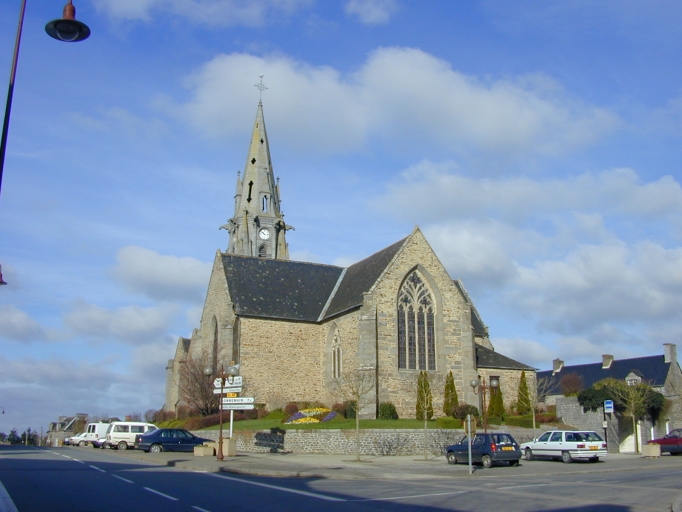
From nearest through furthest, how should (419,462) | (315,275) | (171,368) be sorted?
(419,462), (315,275), (171,368)

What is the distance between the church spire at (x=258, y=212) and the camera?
71438 mm

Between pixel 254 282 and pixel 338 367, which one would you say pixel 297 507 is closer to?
pixel 338 367

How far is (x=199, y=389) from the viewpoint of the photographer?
145 ft

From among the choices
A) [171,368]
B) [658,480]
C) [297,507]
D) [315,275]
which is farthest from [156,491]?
[171,368]

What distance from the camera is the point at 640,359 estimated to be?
60469 millimetres

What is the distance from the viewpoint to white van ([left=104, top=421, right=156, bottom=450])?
39.9 m

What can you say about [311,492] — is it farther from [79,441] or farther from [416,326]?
[79,441]

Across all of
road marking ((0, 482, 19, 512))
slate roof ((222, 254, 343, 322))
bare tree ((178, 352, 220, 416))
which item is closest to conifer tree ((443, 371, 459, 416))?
slate roof ((222, 254, 343, 322))

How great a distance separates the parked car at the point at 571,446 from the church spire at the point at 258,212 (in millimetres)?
44496

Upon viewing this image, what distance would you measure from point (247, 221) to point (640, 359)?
1555 inches

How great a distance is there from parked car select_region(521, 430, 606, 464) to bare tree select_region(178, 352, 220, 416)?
20781 millimetres

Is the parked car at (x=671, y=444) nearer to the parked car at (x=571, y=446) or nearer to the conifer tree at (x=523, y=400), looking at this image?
the parked car at (x=571, y=446)

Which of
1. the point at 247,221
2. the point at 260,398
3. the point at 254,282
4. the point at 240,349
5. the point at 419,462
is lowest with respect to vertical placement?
the point at 419,462

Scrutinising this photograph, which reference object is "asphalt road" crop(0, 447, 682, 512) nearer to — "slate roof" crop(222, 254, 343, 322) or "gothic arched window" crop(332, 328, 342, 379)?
"gothic arched window" crop(332, 328, 342, 379)
